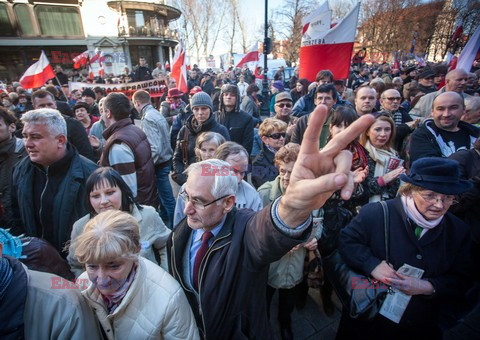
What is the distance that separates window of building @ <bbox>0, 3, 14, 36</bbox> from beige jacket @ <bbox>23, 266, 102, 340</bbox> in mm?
33739

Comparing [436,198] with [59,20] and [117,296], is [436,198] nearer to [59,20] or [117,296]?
[117,296]

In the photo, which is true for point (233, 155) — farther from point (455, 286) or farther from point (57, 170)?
point (455, 286)

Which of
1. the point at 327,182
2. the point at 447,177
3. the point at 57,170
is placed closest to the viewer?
the point at 327,182

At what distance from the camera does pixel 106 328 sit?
134cm

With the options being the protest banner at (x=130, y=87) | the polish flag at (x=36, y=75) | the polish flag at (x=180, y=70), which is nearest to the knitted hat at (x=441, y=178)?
the polish flag at (x=180, y=70)

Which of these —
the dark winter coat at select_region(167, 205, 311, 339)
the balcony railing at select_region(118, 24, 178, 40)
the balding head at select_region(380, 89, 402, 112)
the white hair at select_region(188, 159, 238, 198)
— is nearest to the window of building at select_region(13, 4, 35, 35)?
the balcony railing at select_region(118, 24, 178, 40)

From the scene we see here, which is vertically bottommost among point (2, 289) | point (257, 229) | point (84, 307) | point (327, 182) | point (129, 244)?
point (84, 307)

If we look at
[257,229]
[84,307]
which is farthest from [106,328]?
[257,229]

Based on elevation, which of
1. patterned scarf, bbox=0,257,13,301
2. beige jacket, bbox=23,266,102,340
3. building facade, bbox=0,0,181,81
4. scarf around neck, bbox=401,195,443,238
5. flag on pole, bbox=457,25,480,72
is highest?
building facade, bbox=0,0,181,81

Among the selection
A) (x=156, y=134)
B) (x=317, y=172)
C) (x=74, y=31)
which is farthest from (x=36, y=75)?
(x=74, y=31)

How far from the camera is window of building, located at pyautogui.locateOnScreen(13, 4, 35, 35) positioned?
78.9 ft

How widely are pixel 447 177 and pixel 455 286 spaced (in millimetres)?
747

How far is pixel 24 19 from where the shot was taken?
80.1 ft

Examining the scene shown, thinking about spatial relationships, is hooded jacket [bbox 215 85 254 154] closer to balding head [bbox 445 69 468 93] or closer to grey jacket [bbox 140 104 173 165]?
grey jacket [bbox 140 104 173 165]
